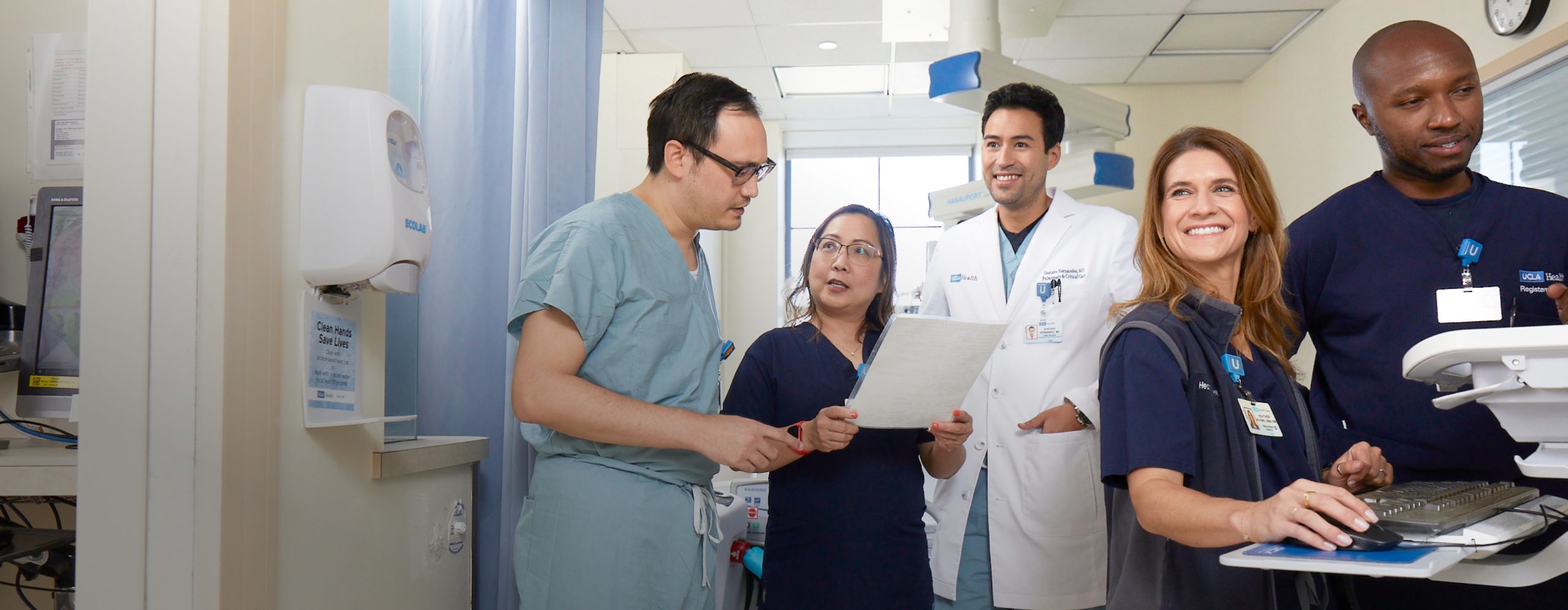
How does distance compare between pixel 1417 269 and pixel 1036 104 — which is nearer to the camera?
pixel 1417 269

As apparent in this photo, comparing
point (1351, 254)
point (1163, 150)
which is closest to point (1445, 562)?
point (1163, 150)

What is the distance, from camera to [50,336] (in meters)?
1.53

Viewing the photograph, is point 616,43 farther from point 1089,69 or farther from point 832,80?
point 1089,69

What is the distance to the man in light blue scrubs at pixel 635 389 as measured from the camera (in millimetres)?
1302

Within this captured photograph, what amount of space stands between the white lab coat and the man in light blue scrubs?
60cm

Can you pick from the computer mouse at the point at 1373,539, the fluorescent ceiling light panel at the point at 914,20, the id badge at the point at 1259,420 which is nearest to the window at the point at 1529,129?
the fluorescent ceiling light panel at the point at 914,20

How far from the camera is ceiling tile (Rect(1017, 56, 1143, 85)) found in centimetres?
457

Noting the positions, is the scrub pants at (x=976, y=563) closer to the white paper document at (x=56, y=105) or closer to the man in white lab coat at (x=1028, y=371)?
the man in white lab coat at (x=1028, y=371)

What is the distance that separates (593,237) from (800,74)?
144 inches

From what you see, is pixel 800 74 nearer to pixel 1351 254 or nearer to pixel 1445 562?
pixel 1351 254

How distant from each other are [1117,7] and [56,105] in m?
3.55

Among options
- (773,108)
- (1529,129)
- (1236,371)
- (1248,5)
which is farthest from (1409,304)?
(773,108)

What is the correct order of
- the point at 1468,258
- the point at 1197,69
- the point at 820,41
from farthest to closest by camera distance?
the point at 1197,69, the point at 820,41, the point at 1468,258

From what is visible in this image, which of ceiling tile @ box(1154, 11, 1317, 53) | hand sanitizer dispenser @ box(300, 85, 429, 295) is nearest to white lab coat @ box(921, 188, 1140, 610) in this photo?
hand sanitizer dispenser @ box(300, 85, 429, 295)
